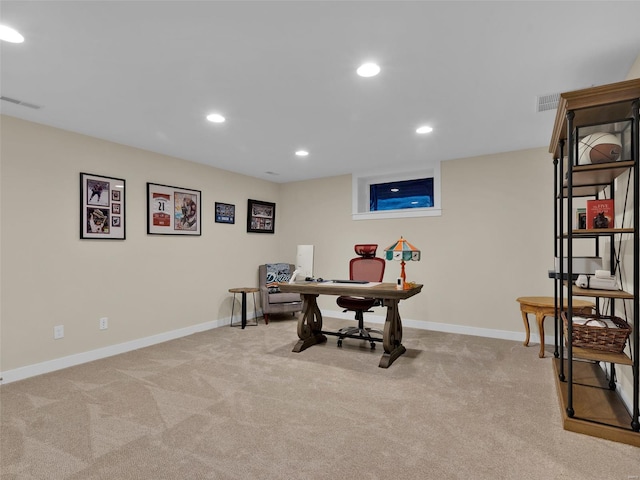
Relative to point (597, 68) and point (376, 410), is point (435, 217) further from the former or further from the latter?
point (376, 410)

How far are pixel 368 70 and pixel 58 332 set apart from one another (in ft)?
11.9

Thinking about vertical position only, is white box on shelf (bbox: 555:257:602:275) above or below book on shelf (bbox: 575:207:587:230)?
below

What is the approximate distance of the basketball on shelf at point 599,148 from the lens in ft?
6.92

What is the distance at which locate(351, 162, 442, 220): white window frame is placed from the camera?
482cm

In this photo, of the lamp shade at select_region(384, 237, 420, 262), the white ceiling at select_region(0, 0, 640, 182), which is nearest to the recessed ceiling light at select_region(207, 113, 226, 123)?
the white ceiling at select_region(0, 0, 640, 182)

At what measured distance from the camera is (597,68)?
7.41ft

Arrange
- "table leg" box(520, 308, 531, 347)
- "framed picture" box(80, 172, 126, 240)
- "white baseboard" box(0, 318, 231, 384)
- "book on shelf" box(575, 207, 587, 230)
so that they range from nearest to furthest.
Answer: "book on shelf" box(575, 207, 587, 230), "white baseboard" box(0, 318, 231, 384), "framed picture" box(80, 172, 126, 240), "table leg" box(520, 308, 531, 347)

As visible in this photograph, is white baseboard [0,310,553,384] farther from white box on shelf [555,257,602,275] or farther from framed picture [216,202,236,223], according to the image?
white box on shelf [555,257,602,275]

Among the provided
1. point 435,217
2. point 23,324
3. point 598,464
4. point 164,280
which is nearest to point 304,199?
point 435,217

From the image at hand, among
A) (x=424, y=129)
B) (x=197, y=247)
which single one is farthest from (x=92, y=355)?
(x=424, y=129)

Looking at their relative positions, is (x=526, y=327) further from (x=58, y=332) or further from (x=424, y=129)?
(x=58, y=332)

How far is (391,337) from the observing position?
3.46 m

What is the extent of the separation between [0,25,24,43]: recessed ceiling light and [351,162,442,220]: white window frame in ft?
13.6

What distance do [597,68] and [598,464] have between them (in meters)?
2.37
